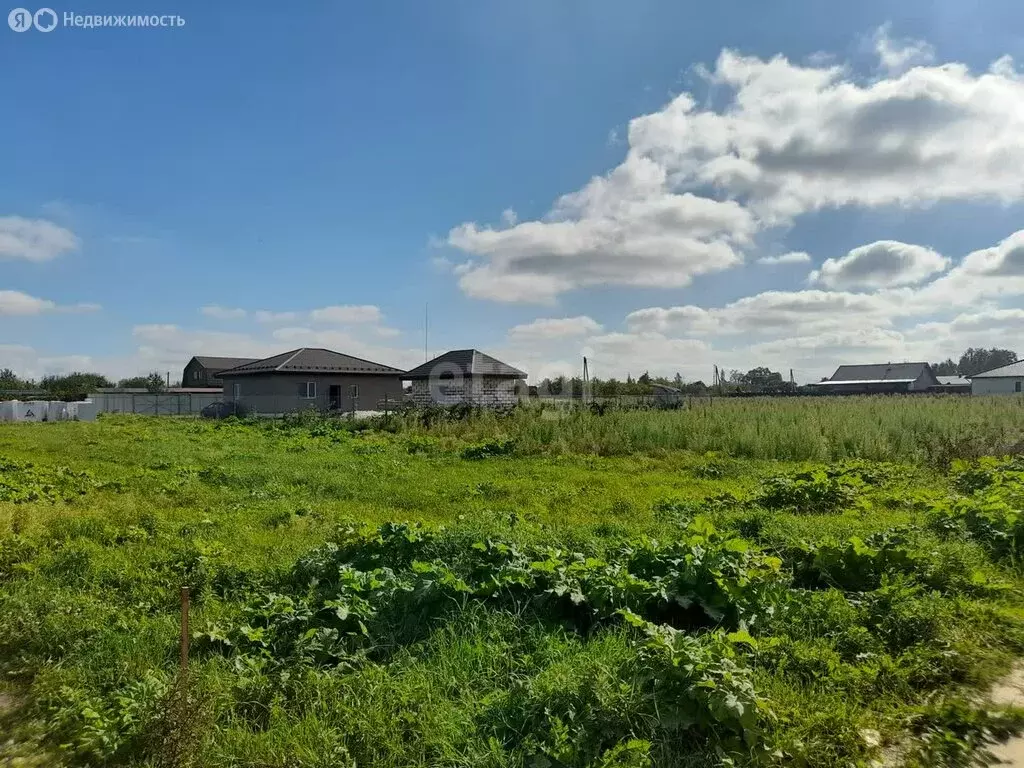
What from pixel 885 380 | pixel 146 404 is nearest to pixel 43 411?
pixel 146 404

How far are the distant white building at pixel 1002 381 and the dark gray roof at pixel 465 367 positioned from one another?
3890cm

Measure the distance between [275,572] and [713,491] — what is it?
633cm

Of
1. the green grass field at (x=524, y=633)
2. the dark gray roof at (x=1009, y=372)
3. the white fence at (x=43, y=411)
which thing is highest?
the dark gray roof at (x=1009, y=372)

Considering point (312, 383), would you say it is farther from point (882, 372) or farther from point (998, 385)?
point (882, 372)

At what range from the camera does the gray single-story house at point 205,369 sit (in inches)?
2271

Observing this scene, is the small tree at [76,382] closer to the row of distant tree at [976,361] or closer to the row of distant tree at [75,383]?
the row of distant tree at [75,383]

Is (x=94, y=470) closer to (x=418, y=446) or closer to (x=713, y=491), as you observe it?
(x=418, y=446)

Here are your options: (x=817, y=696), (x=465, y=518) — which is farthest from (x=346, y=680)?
(x=465, y=518)

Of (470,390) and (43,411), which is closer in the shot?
(43,411)

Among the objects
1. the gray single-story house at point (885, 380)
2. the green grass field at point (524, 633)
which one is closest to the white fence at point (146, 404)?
the green grass field at point (524, 633)

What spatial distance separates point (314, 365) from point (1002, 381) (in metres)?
53.0

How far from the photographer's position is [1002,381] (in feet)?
155

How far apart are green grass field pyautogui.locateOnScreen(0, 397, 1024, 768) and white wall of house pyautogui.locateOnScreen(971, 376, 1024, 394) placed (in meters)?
50.8

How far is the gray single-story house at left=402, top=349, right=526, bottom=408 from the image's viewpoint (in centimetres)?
3259
